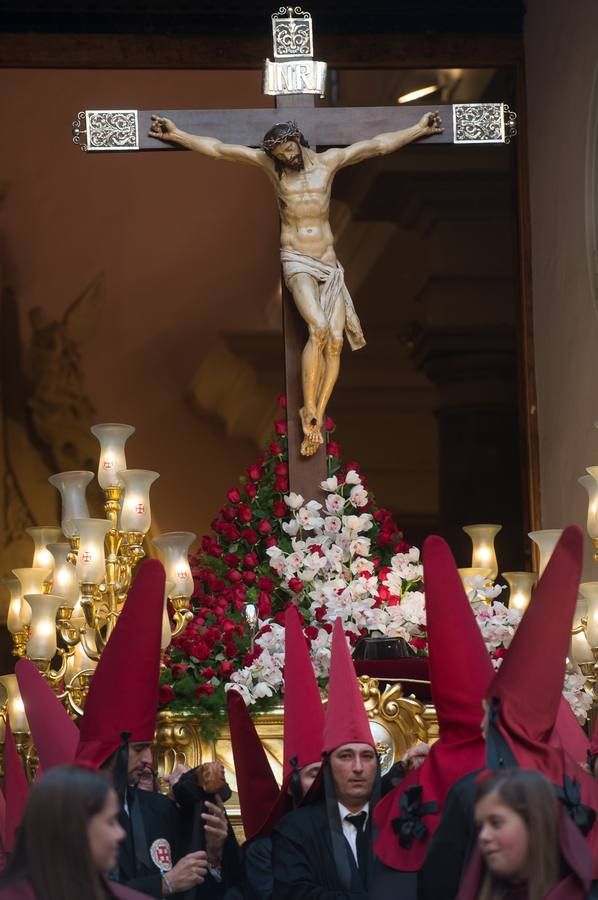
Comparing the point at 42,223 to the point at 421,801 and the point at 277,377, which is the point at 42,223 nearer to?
the point at 277,377

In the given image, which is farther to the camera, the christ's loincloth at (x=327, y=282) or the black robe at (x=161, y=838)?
the christ's loincloth at (x=327, y=282)

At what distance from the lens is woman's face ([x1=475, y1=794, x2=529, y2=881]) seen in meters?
3.15

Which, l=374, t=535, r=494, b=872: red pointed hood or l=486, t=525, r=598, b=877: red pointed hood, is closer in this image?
l=486, t=525, r=598, b=877: red pointed hood

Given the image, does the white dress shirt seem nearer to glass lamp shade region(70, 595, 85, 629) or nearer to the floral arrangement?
the floral arrangement

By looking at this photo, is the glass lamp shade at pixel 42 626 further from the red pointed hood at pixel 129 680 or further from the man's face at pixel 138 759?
the red pointed hood at pixel 129 680

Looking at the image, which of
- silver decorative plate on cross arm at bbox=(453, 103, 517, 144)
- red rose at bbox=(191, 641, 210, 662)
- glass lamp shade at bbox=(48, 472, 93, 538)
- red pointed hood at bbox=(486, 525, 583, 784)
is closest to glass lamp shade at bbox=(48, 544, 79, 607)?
glass lamp shade at bbox=(48, 472, 93, 538)

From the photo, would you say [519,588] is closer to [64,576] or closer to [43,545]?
[64,576]

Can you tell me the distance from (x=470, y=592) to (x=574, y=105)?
4233mm

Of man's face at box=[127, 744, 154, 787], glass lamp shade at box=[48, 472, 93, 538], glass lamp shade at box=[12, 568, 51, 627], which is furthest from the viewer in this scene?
glass lamp shade at box=[12, 568, 51, 627]

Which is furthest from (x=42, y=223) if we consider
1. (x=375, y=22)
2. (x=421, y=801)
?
(x=421, y=801)

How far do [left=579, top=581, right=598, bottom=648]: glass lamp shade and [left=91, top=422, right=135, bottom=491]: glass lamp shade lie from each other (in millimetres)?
1859

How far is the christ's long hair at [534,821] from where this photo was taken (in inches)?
124

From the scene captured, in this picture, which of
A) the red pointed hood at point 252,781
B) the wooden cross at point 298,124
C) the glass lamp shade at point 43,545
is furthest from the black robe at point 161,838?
the wooden cross at point 298,124

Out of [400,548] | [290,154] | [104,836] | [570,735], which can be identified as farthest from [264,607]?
[104,836]
